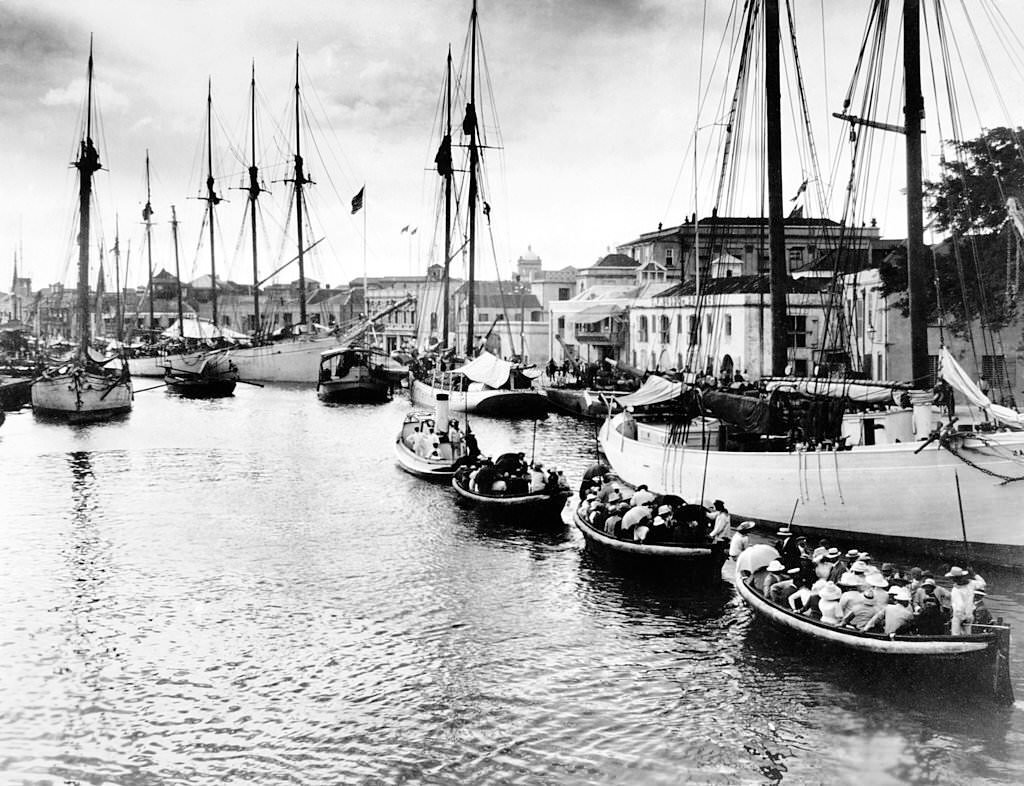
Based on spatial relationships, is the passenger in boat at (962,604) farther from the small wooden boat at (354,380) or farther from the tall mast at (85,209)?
the small wooden boat at (354,380)

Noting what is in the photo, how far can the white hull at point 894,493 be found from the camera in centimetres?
2489

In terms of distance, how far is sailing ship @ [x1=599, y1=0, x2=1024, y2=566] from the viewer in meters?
25.0

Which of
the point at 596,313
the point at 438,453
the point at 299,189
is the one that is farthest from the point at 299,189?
the point at 438,453

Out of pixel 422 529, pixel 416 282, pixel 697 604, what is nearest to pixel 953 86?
pixel 697 604

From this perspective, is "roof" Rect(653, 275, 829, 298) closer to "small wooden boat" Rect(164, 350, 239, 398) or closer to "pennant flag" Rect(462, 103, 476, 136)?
"pennant flag" Rect(462, 103, 476, 136)

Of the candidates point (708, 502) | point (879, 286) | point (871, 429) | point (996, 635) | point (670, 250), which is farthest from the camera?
point (670, 250)

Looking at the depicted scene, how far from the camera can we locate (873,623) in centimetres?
1917

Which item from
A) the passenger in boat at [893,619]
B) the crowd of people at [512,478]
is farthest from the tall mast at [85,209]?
the passenger in boat at [893,619]

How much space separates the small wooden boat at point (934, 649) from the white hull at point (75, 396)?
54.5m

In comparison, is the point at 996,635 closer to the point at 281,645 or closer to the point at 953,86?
the point at 281,645

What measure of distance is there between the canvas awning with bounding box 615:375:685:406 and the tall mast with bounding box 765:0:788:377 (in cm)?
386

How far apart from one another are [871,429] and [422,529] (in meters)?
14.3

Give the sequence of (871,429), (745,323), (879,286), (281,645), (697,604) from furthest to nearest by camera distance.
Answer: (745,323) → (879,286) → (871,429) → (697,604) → (281,645)

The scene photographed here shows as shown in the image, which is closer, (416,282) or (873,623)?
(873,623)
